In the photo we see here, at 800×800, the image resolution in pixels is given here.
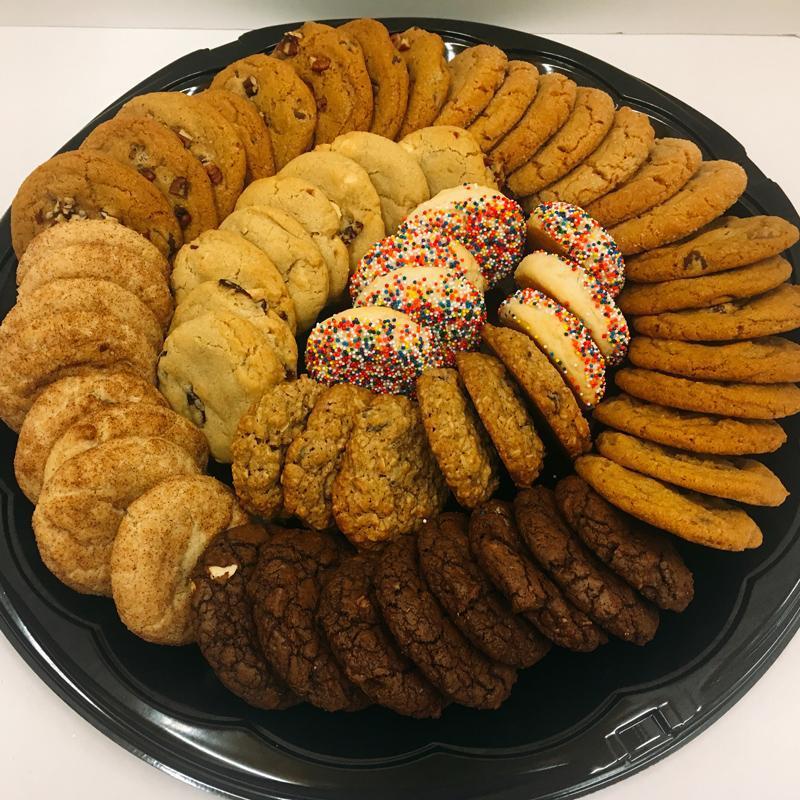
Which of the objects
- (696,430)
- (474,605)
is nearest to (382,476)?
(474,605)

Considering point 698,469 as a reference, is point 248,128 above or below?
above

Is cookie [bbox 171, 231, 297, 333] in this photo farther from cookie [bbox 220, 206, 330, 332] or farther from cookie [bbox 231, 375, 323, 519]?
cookie [bbox 231, 375, 323, 519]

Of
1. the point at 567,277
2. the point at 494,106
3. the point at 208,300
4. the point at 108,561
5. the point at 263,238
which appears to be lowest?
the point at 108,561

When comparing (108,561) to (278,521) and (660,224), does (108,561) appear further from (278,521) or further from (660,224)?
(660,224)

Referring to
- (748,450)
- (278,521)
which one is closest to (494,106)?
(748,450)

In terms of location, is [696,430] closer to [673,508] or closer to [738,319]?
[673,508]

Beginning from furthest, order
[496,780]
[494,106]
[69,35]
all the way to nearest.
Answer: [69,35], [494,106], [496,780]
